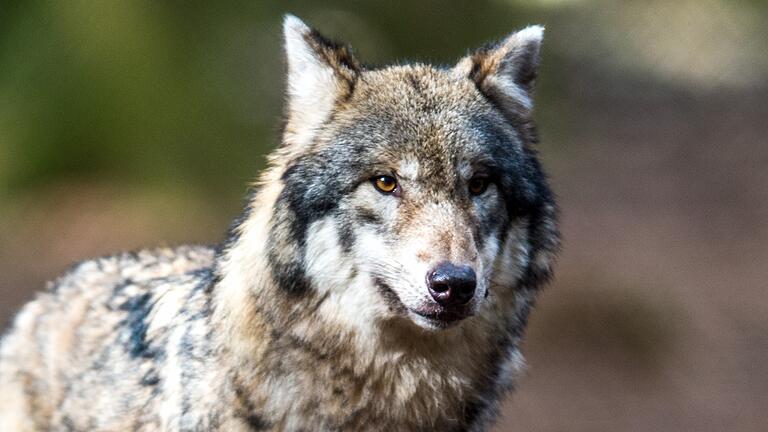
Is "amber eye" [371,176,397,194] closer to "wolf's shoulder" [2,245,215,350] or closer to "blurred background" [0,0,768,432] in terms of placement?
"wolf's shoulder" [2,245,215,350]

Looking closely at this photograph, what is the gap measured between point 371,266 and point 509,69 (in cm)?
118

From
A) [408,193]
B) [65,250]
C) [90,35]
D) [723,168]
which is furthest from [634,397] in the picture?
[408,193]

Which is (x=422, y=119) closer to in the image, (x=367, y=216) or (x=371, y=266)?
(x=367, y=216)

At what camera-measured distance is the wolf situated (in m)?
4.21

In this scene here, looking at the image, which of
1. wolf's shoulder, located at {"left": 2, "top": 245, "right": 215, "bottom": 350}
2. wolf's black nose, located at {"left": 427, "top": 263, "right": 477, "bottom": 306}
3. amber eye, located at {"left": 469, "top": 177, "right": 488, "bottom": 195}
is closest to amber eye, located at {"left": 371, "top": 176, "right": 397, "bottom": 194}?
amber eye, located at {"left": 469, "top": 177, "right": 488, "bottom": 195}

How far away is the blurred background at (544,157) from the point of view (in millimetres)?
11898

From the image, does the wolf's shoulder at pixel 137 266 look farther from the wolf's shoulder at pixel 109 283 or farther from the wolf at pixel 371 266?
the wolf at pixel 371 266

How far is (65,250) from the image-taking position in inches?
496

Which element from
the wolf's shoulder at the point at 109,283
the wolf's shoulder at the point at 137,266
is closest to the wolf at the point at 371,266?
the wolf's shoulder at the point at 109,283

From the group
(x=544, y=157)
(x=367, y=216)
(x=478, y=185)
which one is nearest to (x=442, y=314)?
(x=367, y=216)

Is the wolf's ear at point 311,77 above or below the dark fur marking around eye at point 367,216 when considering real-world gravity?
above

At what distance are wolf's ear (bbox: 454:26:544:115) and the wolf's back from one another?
1.48m

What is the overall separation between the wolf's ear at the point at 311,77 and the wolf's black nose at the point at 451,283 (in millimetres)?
918

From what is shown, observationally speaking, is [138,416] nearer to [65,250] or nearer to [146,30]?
[65,250]
